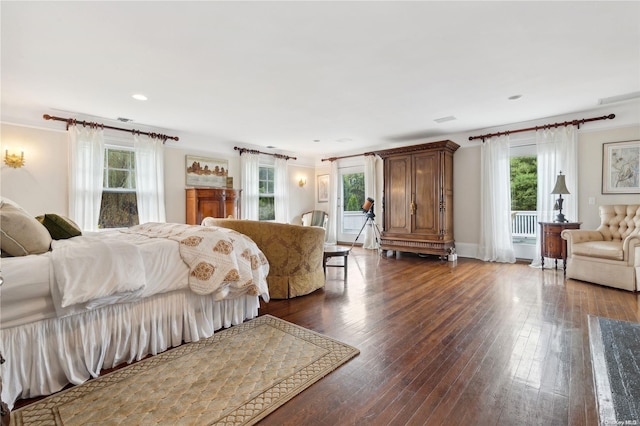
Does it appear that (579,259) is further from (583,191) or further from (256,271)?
(256,271)

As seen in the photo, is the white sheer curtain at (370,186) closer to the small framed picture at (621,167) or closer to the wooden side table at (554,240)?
the wooden side table at (554,240)

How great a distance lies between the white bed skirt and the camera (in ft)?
5.05

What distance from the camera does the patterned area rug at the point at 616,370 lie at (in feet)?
4.18

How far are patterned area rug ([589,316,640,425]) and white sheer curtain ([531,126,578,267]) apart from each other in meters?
3.08

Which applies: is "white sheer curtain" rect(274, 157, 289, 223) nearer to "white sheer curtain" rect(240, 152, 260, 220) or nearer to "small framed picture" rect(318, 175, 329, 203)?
"white sheer curtain" rect(240, 152, 260, 220)

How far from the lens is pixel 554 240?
4.40 m

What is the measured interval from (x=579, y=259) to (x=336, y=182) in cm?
517

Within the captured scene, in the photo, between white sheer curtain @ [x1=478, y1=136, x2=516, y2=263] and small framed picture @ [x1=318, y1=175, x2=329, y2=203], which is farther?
small framed picture @ [x1=318, y1=175, x2=329, y2=203]

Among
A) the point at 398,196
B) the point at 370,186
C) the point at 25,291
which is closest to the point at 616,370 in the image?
the point at 25,291

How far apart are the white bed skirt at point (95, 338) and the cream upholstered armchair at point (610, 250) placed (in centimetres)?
452

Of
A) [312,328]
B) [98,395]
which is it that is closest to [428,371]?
[312,328]

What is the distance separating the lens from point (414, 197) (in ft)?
19.1

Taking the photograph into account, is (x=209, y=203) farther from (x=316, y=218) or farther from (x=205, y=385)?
(x=205, y=385)

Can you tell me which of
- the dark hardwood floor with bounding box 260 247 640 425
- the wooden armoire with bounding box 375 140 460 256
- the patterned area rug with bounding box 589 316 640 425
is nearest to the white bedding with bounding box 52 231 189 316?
the dark hardwood floor with bounding box 260 247 640 425
